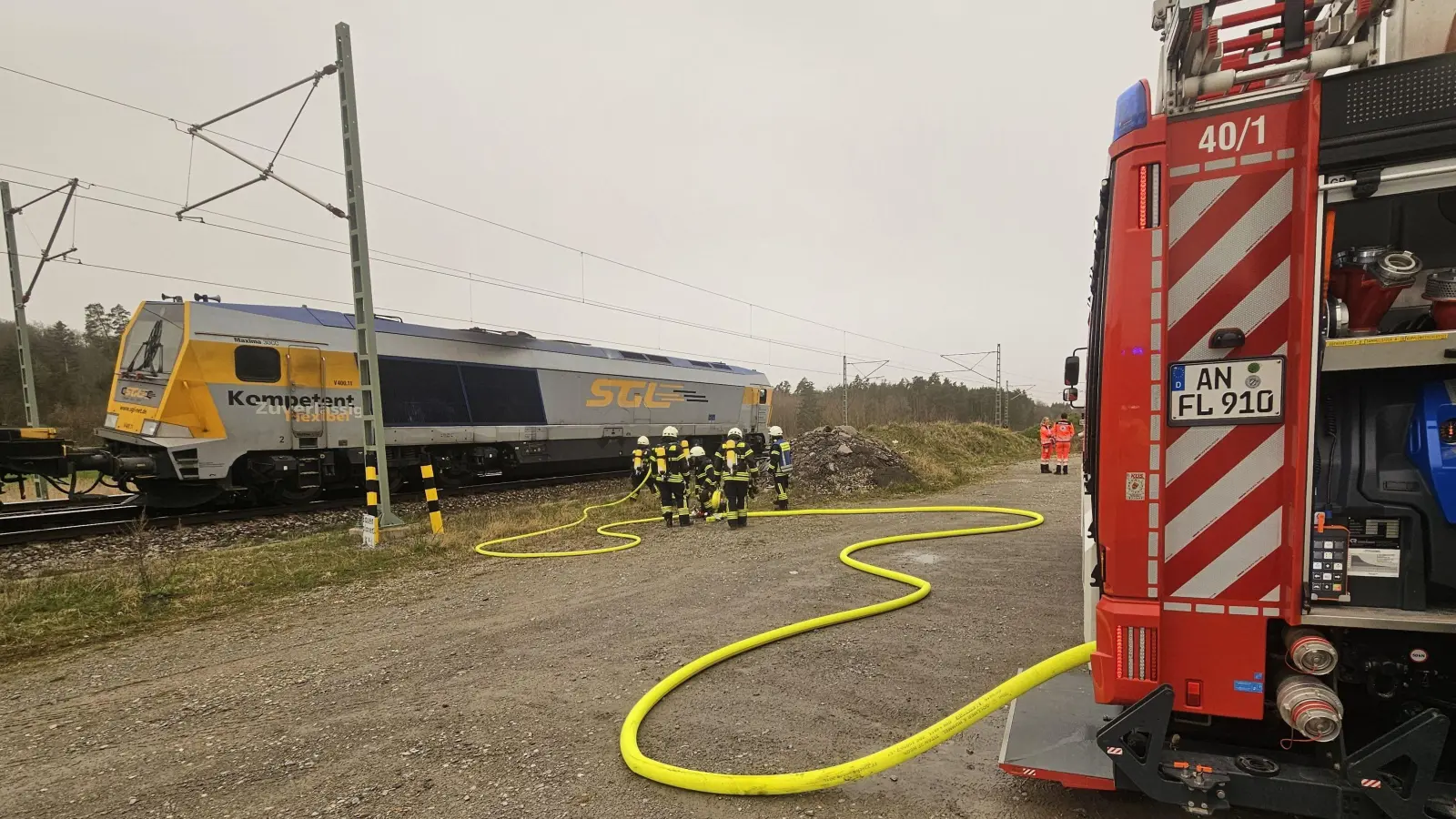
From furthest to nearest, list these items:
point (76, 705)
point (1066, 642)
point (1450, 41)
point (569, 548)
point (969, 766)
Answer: point (569, 548) → point (1066, 642) → point (76, 705) → point (969, 766) → point (1450, 41)

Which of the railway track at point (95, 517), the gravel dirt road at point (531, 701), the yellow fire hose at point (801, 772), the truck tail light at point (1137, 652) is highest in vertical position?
the truck tail light at point (1137, 652)

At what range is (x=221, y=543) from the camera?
368 inches

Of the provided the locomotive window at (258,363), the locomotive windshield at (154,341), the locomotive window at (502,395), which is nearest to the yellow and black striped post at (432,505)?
the locomotive window at (258,363)

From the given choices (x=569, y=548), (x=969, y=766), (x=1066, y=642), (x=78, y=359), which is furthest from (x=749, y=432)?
(x=78, y=359)

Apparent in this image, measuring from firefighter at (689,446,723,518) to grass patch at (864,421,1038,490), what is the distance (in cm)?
557

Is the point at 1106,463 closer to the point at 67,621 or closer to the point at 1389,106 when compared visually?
the point at 1389,106

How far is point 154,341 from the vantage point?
34.1 ft

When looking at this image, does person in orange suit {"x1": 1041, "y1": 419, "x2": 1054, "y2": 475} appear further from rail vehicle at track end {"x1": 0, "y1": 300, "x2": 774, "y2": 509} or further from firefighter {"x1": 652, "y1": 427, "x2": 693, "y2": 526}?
firefighter {"x1": 652, "y1": 427, "x2": 693, "y2": 526}

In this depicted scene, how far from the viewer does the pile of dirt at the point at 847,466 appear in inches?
539

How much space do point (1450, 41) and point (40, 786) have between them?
6.63 metres

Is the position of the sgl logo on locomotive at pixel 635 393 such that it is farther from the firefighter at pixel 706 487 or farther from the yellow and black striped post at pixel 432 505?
the yellow and black striped post at pixel 432 505

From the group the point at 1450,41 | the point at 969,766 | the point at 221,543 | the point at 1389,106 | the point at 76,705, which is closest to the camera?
the point at 1389,106

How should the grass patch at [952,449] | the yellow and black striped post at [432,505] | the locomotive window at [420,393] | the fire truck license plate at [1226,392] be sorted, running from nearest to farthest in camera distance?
the fire truck license plate at [1226,392], the yellow and black striped post at [432,505], the locomotive window at [420,393], the grass patch at [952,449]

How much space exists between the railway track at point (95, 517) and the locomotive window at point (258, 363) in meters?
2.28
